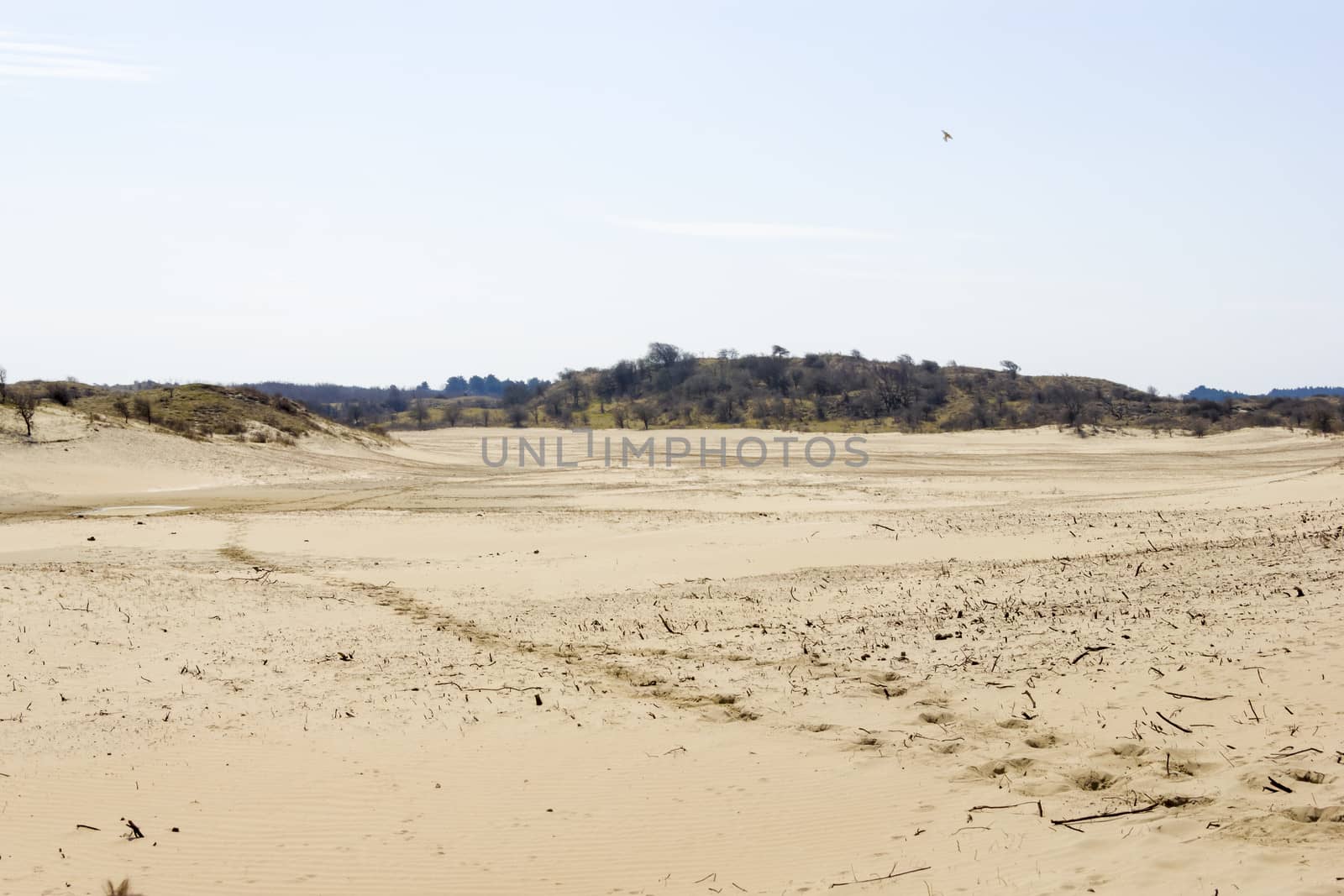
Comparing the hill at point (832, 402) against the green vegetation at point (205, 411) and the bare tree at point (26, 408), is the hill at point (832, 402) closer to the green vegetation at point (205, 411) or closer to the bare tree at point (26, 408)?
the green vegetation at point (205, 411)

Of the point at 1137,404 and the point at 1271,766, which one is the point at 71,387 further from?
the point at 1137,404

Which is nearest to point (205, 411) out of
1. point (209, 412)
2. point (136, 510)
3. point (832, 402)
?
point (209, 412)

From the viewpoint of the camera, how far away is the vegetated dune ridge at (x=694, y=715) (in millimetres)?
5652

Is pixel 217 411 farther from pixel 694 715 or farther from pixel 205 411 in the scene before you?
pixel 694 715

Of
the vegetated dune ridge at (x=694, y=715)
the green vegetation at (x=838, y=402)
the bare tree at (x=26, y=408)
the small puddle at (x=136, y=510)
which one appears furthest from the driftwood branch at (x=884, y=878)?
the green vegetation at (x=838, y=402)

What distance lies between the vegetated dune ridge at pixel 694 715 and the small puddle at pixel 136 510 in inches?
301

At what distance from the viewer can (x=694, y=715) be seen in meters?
8.39

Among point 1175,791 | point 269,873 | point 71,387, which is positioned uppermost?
point 71,387

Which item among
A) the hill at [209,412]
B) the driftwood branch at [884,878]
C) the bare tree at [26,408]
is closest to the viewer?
the driftwood branch at [884,878]

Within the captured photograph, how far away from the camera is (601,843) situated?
609cm

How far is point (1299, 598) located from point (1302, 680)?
9.19 ft

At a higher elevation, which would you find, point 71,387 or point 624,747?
point 71,387

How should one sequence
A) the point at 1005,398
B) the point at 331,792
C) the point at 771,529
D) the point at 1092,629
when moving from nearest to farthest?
1. the point at 331,792
2. the point at 1092,629
3. the point at 771,529
4. the point at 1005,398

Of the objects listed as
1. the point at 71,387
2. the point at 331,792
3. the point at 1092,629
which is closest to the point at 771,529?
the point at 1092,629
